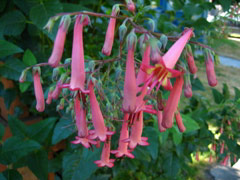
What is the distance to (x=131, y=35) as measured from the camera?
19.6 inches

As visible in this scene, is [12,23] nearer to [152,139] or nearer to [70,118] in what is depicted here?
[70,118]

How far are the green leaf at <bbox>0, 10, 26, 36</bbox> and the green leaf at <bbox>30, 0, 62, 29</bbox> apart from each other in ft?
0.77

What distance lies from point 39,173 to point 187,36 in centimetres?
92

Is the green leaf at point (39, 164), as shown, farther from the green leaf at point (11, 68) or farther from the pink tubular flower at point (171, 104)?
the pink tubular flower at point (171, 104)

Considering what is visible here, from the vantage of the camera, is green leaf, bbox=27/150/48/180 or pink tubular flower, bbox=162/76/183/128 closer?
pink tubular flower, bbox=162/76/183/128

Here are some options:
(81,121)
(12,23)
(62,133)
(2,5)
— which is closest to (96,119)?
(81,121)

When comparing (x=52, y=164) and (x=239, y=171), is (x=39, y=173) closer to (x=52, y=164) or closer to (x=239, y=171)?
(x=52, y=164)

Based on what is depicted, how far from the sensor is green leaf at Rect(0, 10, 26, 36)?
1.22 metres

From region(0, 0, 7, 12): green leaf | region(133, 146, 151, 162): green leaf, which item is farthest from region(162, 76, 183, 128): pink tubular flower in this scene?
region(0, 0, 7, 12): green leaf

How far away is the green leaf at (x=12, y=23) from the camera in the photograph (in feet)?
4.01

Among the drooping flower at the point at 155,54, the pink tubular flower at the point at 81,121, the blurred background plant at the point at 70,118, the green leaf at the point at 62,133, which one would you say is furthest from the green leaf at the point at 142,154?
the drooping flower at the point at 155,54

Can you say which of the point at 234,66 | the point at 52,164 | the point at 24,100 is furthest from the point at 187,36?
the point at 234,66

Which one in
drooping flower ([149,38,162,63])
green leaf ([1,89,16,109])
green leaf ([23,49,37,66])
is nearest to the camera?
drooping flower ([149,38,162,63])

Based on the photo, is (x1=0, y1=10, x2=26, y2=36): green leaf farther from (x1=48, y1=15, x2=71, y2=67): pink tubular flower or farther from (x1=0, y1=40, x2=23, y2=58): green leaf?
(x1=48, y1=15, x2=71, y2=67): pink tubular flower
